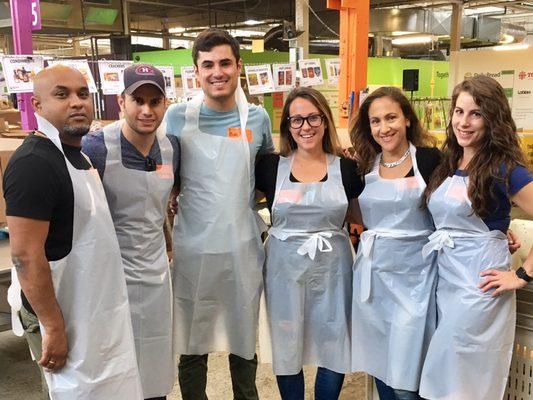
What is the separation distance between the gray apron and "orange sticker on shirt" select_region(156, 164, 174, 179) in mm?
275

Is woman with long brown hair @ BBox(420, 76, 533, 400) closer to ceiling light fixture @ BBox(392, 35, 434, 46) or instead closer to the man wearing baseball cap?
the man wearing baseball cap

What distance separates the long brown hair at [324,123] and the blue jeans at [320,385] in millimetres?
878

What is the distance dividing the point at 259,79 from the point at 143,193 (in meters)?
1.92

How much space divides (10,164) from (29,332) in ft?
1.93

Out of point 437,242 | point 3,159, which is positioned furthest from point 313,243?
point 3,159

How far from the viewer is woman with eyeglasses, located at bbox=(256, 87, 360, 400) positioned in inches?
77.7

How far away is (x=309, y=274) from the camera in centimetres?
199

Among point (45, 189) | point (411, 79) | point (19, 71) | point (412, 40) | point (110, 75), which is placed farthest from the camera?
point (412, 40)

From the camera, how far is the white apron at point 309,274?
6.48 feet

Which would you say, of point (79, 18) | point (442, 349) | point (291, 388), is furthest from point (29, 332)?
point (79, 18)

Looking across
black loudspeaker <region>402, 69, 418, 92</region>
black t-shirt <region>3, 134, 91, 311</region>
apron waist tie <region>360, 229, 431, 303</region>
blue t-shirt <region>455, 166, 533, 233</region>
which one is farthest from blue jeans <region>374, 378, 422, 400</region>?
black loudspeaker <region>402, 69, 418, 92</region>

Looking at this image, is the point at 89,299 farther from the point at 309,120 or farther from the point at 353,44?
the point at 353,44

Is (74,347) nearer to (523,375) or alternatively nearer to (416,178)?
(416,178)

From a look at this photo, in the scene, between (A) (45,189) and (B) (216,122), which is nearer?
(A) (45,189)
